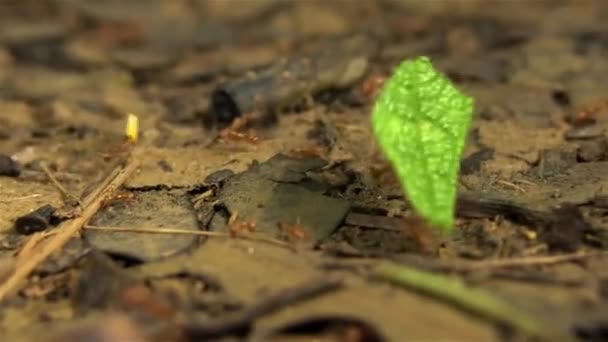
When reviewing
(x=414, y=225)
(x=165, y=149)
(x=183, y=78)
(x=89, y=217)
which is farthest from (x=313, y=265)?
(x=183, y=78)

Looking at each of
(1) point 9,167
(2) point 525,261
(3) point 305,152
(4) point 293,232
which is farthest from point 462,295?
(1) point 9,167

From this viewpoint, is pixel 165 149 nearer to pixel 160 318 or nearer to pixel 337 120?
pixel 337 120

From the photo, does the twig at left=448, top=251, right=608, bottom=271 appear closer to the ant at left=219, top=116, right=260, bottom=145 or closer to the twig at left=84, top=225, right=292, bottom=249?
the twig at left=84, top=225, right=292, bottom=249

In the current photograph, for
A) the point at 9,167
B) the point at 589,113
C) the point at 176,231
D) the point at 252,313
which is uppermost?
the point at 589,113

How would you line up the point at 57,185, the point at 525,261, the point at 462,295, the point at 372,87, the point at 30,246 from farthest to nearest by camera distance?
the point at 372,87, the point at 57,185, the point at 30,246, the point at 525,261, the point at 462,295

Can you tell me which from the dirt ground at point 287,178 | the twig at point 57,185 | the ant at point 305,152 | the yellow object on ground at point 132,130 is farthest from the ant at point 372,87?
the twig at point 57,185

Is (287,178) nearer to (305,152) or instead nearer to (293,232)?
(305,152)

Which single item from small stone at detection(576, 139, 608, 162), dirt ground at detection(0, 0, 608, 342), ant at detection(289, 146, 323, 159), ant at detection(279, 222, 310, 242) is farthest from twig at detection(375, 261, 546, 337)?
small stone at detection(576, 139, 608, 162)
